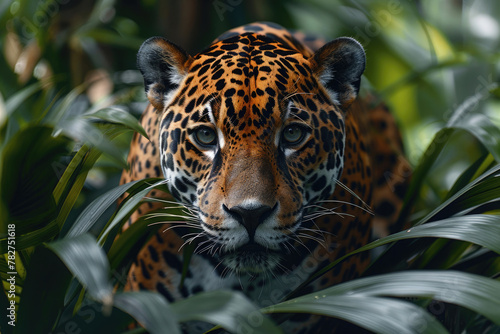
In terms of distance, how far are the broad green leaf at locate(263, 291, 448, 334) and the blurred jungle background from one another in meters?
0.11

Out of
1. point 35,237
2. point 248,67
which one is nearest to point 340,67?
point 248,67

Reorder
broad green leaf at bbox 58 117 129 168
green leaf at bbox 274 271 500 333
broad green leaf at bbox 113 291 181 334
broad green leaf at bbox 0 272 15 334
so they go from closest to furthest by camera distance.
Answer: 1. broad green leaf at bbox 113 291 181 334
2. green leaf at bbox 274 271 500 333
3. broad green leaf at bbox 58 117 129 168
4. broad green leaf at bbox 0 272 15 334

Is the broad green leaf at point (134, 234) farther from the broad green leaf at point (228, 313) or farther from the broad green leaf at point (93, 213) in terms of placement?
the broad green leaf at point (228, 313)

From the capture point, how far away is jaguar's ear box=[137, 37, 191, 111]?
1935 millimetres

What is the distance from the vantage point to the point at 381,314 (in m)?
1.25

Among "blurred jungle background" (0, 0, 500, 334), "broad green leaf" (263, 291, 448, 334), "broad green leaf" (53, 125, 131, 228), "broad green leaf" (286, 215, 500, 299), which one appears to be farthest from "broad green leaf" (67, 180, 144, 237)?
"broad green leaf" (286, 215, 500, 299)

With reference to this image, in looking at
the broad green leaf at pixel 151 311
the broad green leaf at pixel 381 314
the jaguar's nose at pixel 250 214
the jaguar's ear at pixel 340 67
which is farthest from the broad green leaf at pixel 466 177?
the broad green leaf at pixel 151 311

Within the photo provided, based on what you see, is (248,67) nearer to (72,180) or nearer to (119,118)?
(119,118)

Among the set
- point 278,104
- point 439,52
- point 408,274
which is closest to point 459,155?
point 439,52

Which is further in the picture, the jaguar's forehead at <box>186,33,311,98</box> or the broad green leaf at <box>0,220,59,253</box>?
the jaguar's forehead at <box>186,33,311,98</box>

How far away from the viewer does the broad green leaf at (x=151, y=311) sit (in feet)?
3.71

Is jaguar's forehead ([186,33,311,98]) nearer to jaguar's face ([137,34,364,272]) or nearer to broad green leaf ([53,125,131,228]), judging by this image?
jaguar's face ([137,34,364,272])

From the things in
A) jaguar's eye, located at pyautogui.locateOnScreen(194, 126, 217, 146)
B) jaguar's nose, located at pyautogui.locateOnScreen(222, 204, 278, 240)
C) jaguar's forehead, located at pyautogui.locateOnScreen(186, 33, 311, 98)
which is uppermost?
jaguar's forehead, located at pyautogui.locateOnScreen(186, 33, 311, 98)

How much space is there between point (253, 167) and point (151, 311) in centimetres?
61
